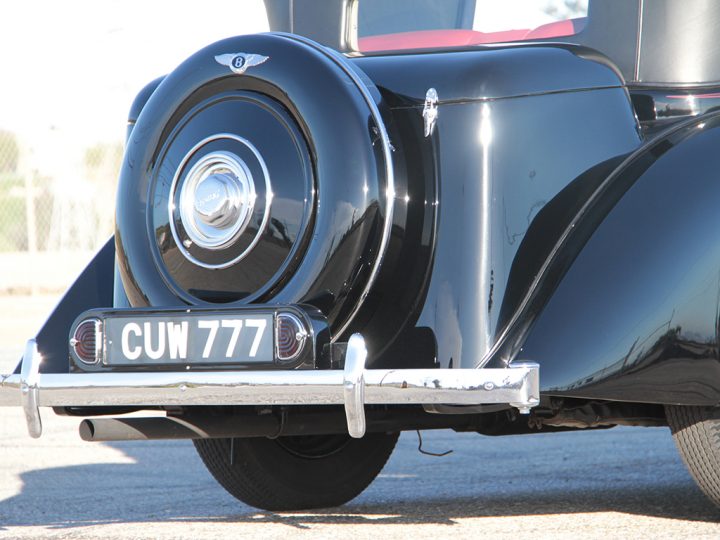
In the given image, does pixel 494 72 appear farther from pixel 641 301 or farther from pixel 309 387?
pixel 309 387

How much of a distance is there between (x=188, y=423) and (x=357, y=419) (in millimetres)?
741

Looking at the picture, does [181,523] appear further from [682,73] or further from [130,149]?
[682,73]

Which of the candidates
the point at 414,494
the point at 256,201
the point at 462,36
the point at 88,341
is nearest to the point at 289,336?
the point at 256,201

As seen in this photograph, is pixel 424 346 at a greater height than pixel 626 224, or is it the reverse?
pixel 626 224

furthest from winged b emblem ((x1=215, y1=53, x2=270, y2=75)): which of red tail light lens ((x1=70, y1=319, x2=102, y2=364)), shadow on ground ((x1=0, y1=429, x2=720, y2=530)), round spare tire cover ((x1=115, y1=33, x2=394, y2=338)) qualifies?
shadow on ground ((x1=0, y1=429, x2=720, y2=530))

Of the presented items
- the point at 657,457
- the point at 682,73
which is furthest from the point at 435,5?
the point at 657,457

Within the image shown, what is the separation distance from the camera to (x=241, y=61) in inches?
141

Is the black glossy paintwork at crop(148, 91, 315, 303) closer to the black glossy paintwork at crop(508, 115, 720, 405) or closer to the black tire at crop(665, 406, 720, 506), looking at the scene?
the black glossy paintwork at crop(508, 115, 720, 405)

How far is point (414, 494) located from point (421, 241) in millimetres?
1642

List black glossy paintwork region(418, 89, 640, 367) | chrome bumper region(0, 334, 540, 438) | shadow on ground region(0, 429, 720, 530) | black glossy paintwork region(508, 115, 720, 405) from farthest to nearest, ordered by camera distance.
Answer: shadow on ground region(0, 429, 720, 530) → black glossy paintwork region(418, 89, 640, 367) → black glossy paintwork region(508, 115, 720, 405) → chrome bumper region(0, 334, 540, 438)

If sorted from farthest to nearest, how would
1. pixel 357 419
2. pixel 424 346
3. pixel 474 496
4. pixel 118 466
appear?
pixel 118 466, pixel 474 496, pixel 424 346, pixel 357 419

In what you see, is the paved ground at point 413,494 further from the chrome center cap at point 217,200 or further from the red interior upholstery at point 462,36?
the red interior upholstery at point 462,36

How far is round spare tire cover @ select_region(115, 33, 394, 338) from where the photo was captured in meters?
3.40

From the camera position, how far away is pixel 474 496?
15.4ft
